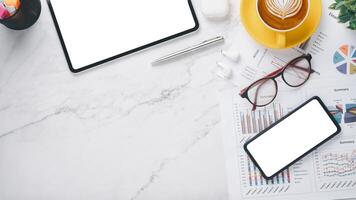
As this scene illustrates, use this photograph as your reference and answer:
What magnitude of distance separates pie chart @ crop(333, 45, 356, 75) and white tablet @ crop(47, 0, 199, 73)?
0.29 meters

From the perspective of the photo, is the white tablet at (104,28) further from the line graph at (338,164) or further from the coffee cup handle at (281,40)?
the line graph at (338,164)

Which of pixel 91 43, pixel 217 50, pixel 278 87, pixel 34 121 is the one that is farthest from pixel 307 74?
pixel 34 121

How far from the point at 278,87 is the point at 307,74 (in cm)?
5

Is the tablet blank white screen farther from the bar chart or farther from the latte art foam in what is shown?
the bar chart

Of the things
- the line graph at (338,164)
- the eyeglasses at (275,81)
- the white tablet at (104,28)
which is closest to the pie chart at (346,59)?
the eyeglasses at (275,81)

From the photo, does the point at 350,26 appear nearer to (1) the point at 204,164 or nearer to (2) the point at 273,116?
(2) the point at 273,116

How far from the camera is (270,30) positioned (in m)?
0.88

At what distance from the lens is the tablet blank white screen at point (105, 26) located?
914 millimetres

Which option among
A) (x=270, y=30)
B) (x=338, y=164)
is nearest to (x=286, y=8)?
(x=270, y=30)

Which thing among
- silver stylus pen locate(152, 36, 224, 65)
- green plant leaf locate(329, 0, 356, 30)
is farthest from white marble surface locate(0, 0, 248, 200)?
green plant leaf locate(329, 0, 356, 30)

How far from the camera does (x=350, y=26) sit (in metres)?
0.84

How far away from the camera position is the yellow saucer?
2.83ft

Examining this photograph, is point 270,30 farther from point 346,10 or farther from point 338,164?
point 338,164

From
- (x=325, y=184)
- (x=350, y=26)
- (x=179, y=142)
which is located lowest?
(x=325, y=184)
